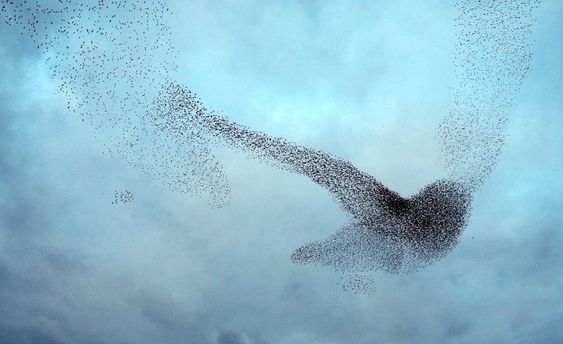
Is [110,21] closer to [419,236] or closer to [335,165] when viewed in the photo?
[335,165]

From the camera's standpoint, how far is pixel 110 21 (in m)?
53.2

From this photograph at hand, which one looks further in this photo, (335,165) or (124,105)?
(335,165)

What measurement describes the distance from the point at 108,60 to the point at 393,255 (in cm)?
3877

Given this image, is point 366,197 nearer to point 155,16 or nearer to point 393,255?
point 393,255

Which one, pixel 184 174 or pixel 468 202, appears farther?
pixel 468 202

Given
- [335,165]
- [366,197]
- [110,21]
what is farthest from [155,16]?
[366,197]

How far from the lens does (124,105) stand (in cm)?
5947

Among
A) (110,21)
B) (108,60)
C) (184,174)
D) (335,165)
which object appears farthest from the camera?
(335,165)

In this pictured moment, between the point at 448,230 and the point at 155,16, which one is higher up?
the point at 155,16

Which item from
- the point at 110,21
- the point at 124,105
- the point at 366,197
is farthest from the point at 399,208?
the point at 110,21

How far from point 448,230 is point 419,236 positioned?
437 cm

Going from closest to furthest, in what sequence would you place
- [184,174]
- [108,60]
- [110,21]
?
1. [110,21]
2. [108,60]
3. [184,174]

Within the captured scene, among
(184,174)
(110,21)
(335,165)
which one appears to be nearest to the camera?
(110,21)

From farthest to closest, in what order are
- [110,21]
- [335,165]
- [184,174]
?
[335,165] → [184,174] → [110,21]
